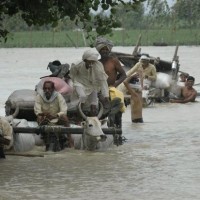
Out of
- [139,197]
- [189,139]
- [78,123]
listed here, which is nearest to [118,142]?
[78,123]

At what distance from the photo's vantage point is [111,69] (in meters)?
12.2

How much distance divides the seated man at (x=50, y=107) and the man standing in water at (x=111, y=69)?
0.96 meters

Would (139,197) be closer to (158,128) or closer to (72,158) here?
(72,158)

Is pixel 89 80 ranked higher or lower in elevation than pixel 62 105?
higher

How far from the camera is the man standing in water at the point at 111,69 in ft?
39.3

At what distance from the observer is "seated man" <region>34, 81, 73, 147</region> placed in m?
11.2

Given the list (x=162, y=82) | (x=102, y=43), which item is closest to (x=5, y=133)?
(x=102, y=43)

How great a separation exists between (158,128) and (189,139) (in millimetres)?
1548

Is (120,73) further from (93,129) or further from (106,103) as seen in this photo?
(93,129)

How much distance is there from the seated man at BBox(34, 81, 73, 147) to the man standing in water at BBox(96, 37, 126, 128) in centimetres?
96

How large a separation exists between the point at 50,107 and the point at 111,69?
4.16 ft

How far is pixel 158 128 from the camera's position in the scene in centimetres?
1466

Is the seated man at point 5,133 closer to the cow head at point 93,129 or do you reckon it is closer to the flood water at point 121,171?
the flood water at point 121,171

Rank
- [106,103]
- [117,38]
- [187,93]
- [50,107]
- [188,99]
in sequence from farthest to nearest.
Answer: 1. [117,38]
2. [187,93]
3. [188,99]
4. [106,103]
5. [50,107]
